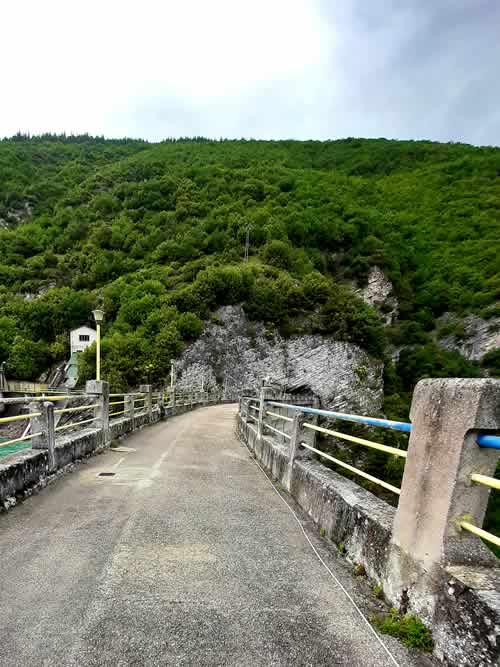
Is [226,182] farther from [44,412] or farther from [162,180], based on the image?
[44,412]

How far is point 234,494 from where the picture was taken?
536 centimetres

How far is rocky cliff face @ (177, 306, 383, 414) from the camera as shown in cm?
4741

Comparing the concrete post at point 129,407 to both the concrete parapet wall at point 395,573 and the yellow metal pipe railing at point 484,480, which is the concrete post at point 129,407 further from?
the yellow metal pipe railing at point 484,480

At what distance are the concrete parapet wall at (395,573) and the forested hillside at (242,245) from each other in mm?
41528

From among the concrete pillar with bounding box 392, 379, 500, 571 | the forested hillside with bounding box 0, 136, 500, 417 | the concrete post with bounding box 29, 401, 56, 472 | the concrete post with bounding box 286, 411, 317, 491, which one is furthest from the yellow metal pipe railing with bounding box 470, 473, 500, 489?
the forested hillside with bounding box 0, 136, 500, 417

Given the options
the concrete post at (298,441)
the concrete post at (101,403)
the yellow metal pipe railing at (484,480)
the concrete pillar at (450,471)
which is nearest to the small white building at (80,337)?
the concrete post at (101,403)

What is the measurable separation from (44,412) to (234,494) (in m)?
3.11

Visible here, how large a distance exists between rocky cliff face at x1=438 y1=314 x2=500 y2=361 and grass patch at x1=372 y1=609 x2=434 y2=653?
67612 mm

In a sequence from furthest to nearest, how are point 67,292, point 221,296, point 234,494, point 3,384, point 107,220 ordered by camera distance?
point 107,220, point 67,292, point 3,384, point 221,296, point 234,494

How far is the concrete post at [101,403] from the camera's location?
8742 mm

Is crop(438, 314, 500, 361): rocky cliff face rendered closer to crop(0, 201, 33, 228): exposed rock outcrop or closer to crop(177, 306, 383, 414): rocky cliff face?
crop(177, 306, 383, 414): rocky cliff face

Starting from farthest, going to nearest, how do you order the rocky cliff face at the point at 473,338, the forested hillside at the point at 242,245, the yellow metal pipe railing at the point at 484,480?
the rocky cliff face at the point at 473,338 → the forested hillside at the point at 242,245 → the yellow metal pipe railing at the point at 484,480

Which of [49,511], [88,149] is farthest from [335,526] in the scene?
[88,149]

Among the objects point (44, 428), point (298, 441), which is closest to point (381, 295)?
point (298, 441)
